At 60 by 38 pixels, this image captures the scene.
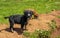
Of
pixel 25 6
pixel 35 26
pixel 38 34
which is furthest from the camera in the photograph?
pixel 25 6

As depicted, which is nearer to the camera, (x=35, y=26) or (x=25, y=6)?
(x=35, y=26)

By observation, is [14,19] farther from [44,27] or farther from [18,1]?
[18,1]

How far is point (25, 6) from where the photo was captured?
1561 centimetres

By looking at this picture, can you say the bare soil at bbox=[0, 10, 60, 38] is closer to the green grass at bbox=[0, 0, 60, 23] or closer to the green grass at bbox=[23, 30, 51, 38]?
the green grass at bbox=[23, 30, 51, 38]

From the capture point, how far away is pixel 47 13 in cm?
1424

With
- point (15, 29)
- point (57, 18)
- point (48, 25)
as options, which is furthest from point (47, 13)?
point (15, 29)

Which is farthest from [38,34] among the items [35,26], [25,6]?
[25,6]

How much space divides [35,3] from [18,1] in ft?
4.83

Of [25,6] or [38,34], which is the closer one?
[38,34]

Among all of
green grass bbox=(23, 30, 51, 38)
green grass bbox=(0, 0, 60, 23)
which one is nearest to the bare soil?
green grass bbox=(23, 30, 51, 38)

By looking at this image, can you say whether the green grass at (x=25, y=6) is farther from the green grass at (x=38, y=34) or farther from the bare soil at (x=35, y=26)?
the green grass at (x=38, y=34)

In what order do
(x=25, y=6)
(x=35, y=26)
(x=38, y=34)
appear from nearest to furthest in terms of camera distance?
(x=38, y=34) < (x=35, y=26) < (x=25, y=6)

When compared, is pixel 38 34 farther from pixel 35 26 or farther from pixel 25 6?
pixel 25 6

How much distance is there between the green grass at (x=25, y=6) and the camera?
47.7 feet
